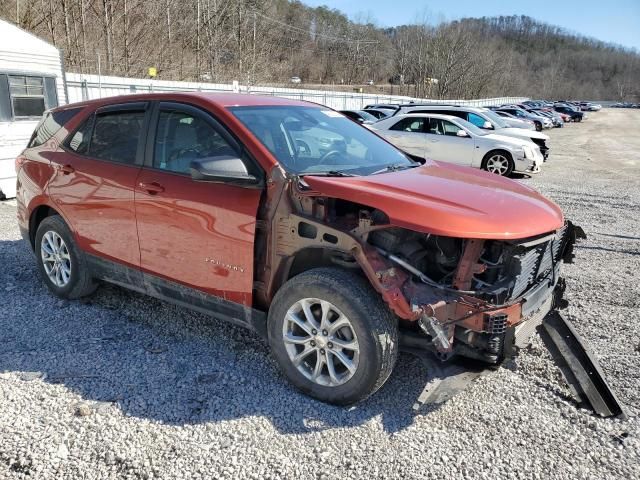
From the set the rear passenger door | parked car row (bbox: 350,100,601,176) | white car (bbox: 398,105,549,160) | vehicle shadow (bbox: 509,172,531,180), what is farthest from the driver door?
white car (bbox: 398,105,549,160)

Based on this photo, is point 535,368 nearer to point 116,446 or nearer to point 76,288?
point 116,446

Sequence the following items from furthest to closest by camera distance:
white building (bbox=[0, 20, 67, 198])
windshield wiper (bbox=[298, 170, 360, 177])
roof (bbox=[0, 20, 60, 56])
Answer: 1. roof (bbox=[0, 20, 60, 56])
2. white building (bbox=[0, 20, 67, 198])
3. windshield wiper (bbox=[298, 170, 360, 177])

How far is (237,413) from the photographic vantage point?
302 cm

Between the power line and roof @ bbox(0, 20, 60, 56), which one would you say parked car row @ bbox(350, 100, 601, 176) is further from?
the power line

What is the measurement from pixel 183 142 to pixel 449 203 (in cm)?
192

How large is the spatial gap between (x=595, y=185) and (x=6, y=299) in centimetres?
1260

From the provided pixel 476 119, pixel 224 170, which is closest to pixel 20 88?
pixel 224 170

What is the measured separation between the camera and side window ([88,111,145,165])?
3.90m

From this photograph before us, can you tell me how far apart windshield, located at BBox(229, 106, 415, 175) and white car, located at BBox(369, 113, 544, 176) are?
29.4ft

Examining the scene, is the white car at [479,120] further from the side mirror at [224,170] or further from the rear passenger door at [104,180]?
the side mirror at [224,170]

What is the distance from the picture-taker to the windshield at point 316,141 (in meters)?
3.42

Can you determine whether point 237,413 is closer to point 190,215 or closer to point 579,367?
point 190,215

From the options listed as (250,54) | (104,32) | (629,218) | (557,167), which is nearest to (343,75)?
(250,54)

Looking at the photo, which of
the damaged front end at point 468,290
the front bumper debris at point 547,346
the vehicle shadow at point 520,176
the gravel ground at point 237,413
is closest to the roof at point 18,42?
the gravel ground at point 237,413
